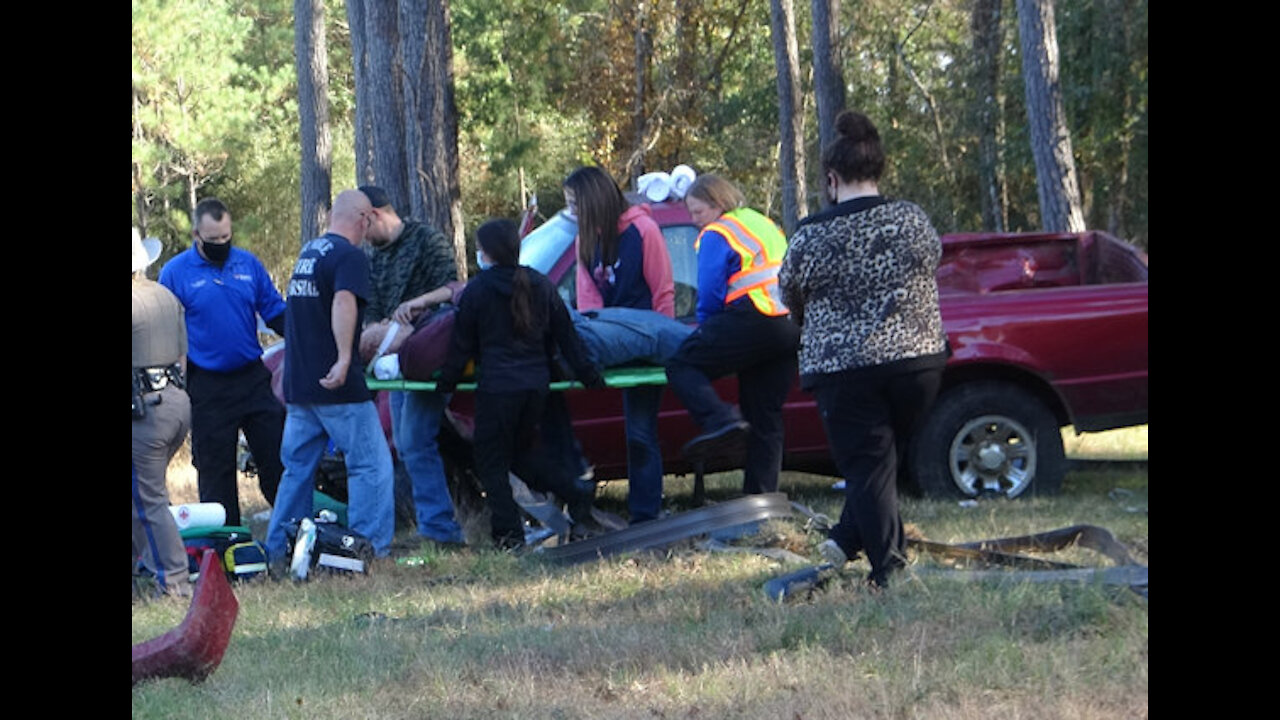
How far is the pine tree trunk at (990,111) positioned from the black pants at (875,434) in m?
26.6

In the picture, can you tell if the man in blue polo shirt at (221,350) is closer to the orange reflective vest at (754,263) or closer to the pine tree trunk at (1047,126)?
the orange reflective vest at (754,263)

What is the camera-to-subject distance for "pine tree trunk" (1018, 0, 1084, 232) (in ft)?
48.8

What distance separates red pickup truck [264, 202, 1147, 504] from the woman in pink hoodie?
19.2 inches

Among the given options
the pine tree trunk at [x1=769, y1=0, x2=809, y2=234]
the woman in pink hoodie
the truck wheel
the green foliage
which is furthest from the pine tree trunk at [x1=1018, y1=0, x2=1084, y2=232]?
the green foliage

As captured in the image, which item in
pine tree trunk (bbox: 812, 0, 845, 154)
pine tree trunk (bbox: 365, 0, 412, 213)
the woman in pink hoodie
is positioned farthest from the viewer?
pine tree trunk (bbox: 812, 0, 845, 154)

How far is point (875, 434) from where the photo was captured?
250 inches

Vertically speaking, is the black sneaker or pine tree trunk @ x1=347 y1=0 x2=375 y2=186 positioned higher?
pine tree trunk @ x1=347 y1=0 x2=375 y2=186

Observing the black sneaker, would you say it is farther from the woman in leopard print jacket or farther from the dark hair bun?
the dark hair bun

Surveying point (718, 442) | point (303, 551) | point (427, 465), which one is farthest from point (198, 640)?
point (718, 442)

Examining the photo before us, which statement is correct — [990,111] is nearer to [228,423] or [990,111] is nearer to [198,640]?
[228,423]

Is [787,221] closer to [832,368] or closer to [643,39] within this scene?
[643,39]

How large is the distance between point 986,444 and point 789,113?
13541 mm

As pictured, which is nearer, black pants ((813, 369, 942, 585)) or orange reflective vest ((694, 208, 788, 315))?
black pants ((813, 369, 942, 585))
